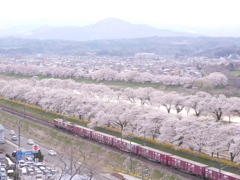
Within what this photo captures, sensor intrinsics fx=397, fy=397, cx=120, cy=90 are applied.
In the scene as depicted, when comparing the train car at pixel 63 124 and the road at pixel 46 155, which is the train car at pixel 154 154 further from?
the train car at pixel 63 124

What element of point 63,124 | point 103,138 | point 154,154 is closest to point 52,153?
point 103,138

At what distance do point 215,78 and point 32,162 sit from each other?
44580 millimetres

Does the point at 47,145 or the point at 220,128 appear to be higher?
the point at 220,128

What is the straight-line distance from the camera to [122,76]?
76.5 m

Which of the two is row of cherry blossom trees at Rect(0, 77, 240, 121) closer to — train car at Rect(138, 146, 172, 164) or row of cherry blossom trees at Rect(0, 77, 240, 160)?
row of cherry blossom trees at Rect(0, 77, 240, 160)

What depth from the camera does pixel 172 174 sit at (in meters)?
23.5

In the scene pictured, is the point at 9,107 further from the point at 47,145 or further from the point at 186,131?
the point at 186,131

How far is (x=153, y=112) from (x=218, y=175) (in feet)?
41.2

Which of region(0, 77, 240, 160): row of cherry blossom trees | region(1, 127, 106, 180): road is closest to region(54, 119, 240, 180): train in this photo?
region(0, 77, 240, 160): row of cherry blossom trees

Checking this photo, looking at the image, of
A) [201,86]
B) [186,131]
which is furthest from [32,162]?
[201,86]

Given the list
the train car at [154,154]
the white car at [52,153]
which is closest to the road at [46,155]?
the white car at [52,153]

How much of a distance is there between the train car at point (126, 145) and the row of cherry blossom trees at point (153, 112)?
2449 mm

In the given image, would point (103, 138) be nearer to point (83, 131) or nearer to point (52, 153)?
point (83, 131)

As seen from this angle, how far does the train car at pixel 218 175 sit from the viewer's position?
20.5m
